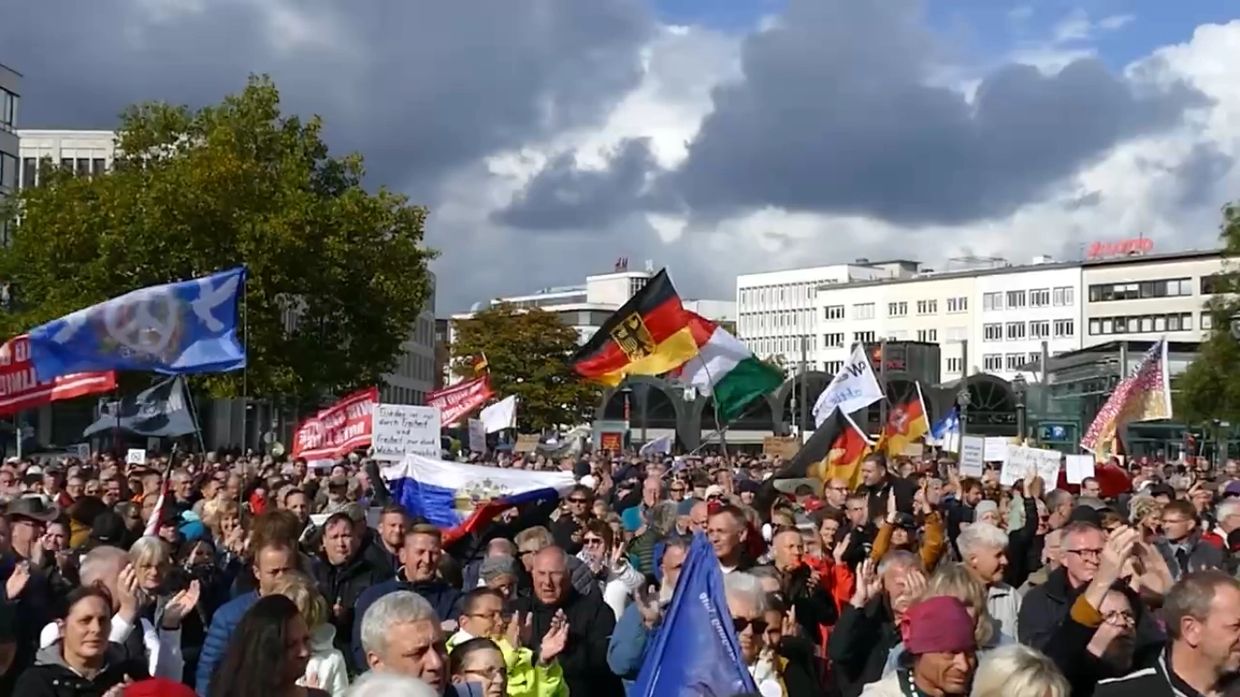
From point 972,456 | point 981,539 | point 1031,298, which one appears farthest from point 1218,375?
point 1031,298

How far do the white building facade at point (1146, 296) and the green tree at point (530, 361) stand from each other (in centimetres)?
4000

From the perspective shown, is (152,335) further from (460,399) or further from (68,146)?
(68,146)

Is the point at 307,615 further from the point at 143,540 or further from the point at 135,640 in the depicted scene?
the point at 143,540

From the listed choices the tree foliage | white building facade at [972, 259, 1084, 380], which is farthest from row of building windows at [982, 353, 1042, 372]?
the tree foliage

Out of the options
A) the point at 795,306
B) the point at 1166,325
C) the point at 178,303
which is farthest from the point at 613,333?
the point at 795,306

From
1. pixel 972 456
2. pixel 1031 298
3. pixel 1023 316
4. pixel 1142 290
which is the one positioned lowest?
pixel 972 456

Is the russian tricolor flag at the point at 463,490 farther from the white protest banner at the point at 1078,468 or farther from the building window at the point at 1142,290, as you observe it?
the building window at the point at 1142,290

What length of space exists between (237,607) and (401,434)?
447 inches

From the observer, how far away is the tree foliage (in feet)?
210

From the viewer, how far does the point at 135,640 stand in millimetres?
8375

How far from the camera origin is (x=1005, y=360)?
147 m

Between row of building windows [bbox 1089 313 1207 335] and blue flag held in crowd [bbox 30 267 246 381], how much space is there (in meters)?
123

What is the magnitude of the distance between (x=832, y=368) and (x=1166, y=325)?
114 ft

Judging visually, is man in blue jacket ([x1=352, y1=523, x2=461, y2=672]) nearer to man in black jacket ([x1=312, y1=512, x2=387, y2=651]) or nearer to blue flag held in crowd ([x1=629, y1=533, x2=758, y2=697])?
man in black jacket ([x1=312, y1=512, x2=387, y2=651])
